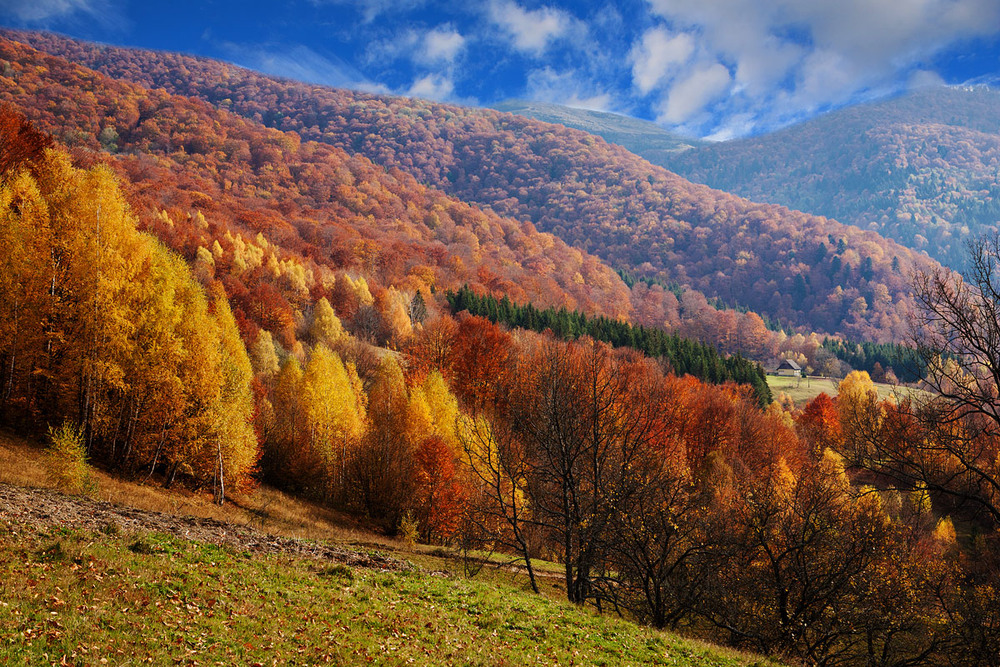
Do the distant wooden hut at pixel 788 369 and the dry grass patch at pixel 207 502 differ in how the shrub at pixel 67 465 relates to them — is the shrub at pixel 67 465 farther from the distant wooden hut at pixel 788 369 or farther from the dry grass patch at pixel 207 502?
the distant wooden hut at pixel 788 369

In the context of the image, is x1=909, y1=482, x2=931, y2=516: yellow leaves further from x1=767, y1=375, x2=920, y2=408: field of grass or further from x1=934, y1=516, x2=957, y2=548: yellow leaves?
x1=767, y1=375, x2=920, y2=408: field of grass

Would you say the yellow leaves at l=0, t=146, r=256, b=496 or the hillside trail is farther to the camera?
the yellow leaves at l=0, t=146, r=256, b=496

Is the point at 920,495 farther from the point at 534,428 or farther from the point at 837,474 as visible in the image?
the point at 534,428

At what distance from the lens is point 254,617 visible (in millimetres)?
12336

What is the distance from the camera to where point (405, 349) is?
91875mm

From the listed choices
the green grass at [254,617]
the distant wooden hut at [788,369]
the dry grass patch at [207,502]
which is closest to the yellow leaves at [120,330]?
the dry grass patch at [207,502]

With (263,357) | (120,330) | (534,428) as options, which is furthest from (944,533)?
(263,357)

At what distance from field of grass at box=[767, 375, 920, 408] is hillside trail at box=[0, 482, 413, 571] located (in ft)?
373

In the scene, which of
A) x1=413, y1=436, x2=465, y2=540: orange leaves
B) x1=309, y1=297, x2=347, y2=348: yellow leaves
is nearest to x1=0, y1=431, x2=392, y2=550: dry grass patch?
x1=413, y1=436, x2=465, y2=540: orange leaves

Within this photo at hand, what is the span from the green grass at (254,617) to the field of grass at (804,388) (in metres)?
113

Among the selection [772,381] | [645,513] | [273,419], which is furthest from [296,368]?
[772,381]

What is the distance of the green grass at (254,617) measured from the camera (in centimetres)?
988

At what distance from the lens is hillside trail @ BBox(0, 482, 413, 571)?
15.0m

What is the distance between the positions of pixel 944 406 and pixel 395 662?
1769 cm
